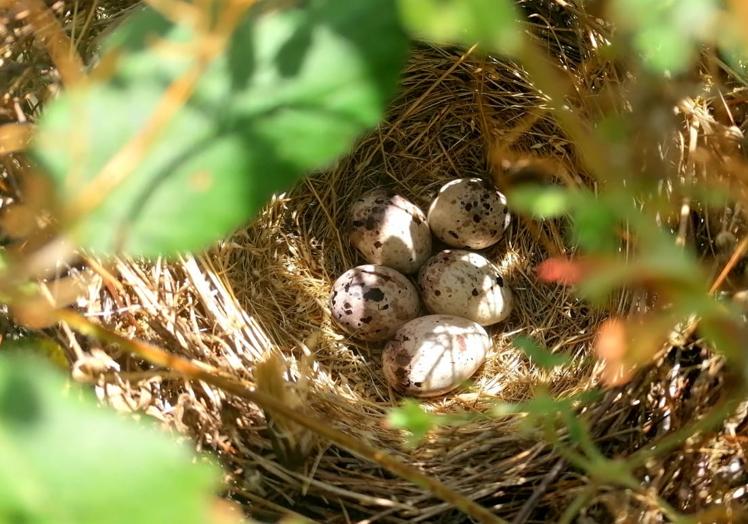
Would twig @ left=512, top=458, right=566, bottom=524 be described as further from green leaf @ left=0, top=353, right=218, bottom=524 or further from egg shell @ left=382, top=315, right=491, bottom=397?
green leaf @ left=0, top=353, right=218, bottom=524

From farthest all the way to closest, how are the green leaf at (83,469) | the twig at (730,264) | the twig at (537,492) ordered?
the twig at (537,492) < the twig at (730,264) < the green leaf at (83,469)

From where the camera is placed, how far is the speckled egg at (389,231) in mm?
1665

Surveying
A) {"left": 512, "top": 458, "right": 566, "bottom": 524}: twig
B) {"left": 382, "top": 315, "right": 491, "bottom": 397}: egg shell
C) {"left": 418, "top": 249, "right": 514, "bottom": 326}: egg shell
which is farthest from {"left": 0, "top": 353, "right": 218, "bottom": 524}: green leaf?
{"left": 418, "top": 249, "right": 514, "bottom": 326}: egg shell

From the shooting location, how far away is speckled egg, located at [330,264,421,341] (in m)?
1.58

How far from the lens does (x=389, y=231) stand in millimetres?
1658

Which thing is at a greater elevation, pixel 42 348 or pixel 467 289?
pixel 42 348

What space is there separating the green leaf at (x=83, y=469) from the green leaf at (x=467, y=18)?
12.5 inches

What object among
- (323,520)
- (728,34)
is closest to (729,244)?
(728,34)

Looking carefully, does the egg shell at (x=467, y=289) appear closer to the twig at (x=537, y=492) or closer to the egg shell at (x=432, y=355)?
the egg shell at (x=432, y=355)

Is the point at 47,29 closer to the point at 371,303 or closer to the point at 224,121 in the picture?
the point at 224,121

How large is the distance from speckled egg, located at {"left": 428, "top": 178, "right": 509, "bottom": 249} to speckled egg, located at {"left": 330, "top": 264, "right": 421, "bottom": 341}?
16 centimetres

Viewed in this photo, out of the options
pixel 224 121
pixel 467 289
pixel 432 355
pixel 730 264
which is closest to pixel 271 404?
pixel 224 121

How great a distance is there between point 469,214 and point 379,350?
0.35 meters

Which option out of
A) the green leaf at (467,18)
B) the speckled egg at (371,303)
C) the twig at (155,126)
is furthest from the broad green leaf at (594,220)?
the speckled egg at (371,303)
